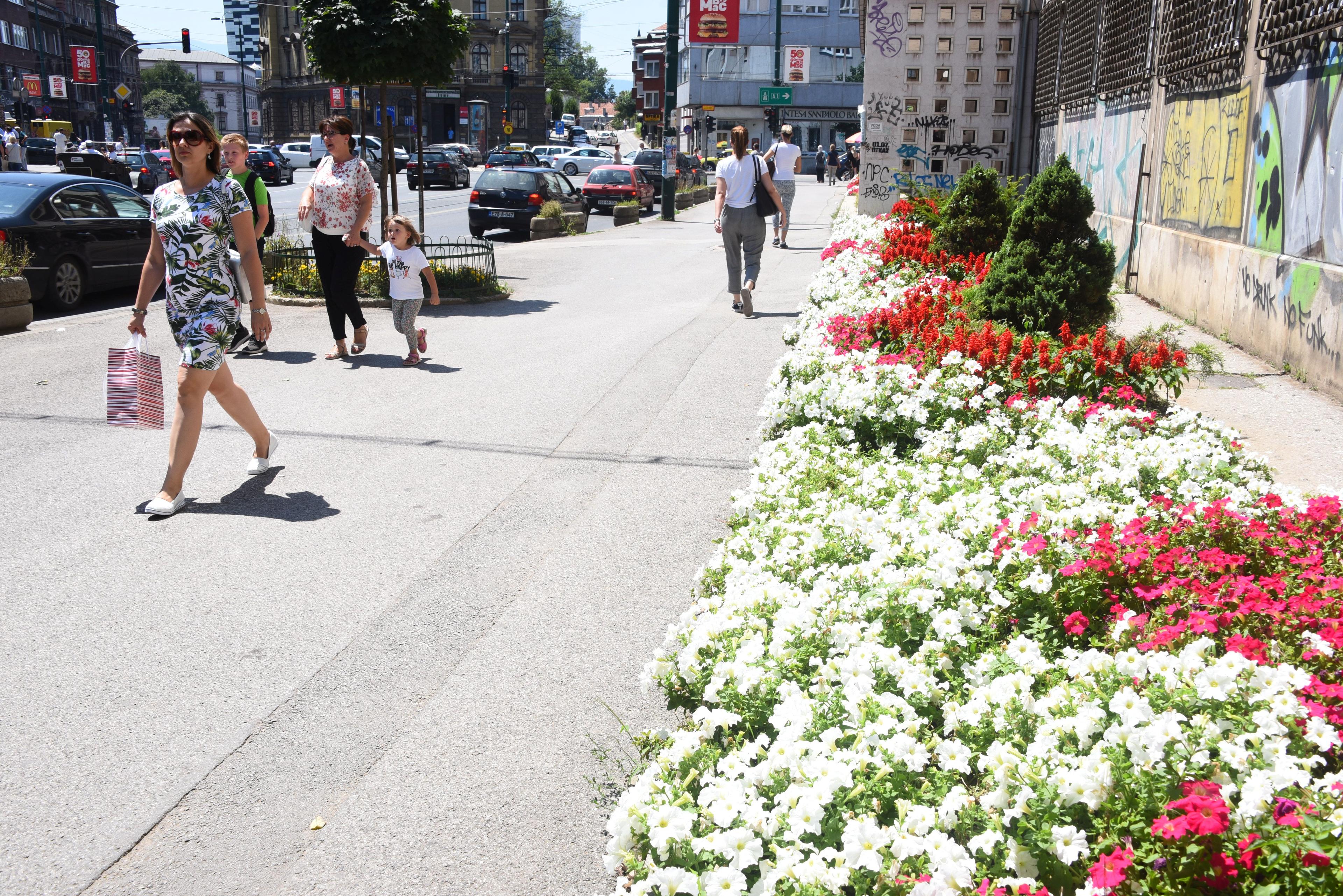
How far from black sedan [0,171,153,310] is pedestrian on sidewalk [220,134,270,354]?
4.08 meters

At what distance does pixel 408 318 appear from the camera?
9875 mm

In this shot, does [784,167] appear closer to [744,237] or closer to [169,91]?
[744,237]

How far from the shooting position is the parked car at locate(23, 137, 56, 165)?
48219 millimetres

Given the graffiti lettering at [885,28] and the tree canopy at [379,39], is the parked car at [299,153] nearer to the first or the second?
the graffiti lettering at [885,28]

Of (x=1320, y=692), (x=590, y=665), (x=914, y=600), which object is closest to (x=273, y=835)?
(x=590, y=665)

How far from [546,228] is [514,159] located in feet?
93.7

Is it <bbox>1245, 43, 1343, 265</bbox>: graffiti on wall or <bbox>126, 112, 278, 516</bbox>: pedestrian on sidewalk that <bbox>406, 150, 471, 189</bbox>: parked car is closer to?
<bbox>1245, 43, 1343, 265</bbox>: graffiti on wall

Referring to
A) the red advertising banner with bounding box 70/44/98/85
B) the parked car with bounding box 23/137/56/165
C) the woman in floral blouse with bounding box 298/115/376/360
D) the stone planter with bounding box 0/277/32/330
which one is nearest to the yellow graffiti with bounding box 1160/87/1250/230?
the woman in floral blouse with bounding box 298/115/376/360

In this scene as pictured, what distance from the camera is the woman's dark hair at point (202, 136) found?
584cm

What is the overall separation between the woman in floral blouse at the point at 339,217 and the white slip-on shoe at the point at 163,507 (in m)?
4.11

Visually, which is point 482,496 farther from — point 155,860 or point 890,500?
point 155,860

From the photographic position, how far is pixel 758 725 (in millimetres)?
3252

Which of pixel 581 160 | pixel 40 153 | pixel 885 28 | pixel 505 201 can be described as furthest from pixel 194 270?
pixel 581 160

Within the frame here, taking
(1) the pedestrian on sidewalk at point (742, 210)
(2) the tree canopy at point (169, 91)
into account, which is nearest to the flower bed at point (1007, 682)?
(1) the pedestrian on sidewalk at point (742, 210)
